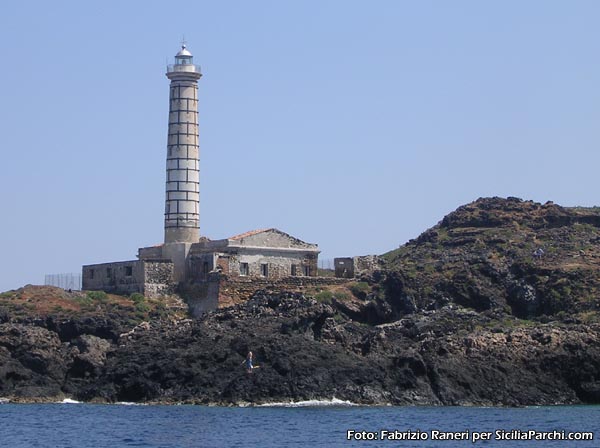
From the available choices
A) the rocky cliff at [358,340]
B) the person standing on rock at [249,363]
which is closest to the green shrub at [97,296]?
the rocky cliff at [358,340]

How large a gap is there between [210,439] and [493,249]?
1285 inches

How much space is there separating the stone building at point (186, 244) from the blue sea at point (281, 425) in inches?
705

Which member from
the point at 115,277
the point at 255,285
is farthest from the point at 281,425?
the point at 115,277

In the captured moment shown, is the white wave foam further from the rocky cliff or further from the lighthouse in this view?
the lighthouse

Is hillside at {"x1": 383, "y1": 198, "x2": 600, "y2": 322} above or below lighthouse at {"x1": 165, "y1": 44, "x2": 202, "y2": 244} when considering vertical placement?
below

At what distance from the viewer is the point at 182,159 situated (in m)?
73.9

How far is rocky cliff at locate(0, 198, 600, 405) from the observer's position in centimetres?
5516

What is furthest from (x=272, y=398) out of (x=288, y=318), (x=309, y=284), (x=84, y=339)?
(x=309, y=284)

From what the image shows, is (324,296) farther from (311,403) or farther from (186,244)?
(311,403)

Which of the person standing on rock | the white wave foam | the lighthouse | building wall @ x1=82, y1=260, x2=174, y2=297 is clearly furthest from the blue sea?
the lighthouse

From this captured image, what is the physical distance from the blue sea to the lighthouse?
19.9 metres

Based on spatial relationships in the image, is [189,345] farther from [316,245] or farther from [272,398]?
[316,245]

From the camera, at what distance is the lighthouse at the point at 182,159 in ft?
243

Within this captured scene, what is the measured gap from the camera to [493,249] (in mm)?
73375
